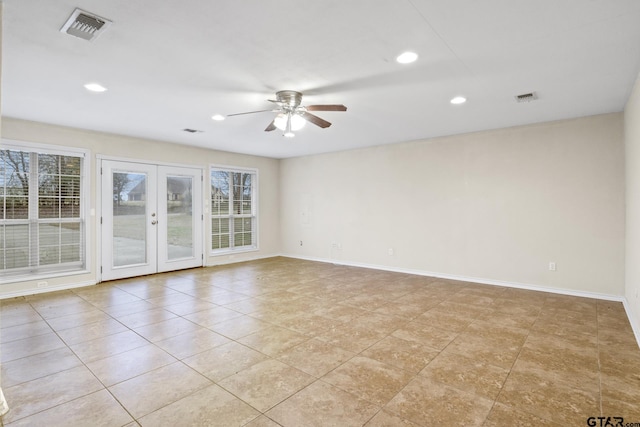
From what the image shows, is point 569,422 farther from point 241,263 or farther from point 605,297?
point 241,263

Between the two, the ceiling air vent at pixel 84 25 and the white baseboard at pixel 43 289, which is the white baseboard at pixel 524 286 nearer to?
the white baseboard at pixel 43 289

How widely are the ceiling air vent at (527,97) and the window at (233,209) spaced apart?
5583 mm

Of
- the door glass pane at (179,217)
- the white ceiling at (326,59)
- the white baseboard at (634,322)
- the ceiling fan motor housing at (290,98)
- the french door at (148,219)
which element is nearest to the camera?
the white ceiling at (326,59)

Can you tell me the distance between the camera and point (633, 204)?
3521mm

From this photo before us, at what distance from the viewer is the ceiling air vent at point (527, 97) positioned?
3631 millimetres

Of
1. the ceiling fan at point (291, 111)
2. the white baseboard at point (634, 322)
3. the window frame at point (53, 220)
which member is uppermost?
the ceiling fan at point (291, 111)

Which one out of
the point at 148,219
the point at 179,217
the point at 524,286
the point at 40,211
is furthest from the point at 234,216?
the point at 524,286

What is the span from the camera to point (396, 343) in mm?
3000

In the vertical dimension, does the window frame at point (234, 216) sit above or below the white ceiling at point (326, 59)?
below

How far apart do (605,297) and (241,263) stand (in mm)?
6283

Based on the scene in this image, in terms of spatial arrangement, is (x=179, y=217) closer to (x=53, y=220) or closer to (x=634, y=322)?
(x=53, y=220)

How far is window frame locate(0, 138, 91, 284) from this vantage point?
462 centimetres

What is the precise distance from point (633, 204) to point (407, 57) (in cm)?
301

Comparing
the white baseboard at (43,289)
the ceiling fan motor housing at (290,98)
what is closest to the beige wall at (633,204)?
the ceiling fan motor housing at (290,98)
